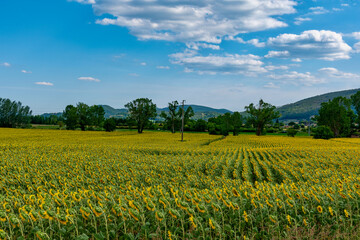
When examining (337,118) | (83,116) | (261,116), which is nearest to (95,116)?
(83,116)

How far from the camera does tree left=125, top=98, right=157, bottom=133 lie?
10169 centimetres

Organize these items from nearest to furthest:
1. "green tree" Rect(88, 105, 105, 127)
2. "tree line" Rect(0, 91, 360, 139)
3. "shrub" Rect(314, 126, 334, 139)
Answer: "shrub" Rect(314, 126, 334, 139), "tree line" Rect(0, 91, 360, 139), "green tree" Rect(88, 105, 105, 127)

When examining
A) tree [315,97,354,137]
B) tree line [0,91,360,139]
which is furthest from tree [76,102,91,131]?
tree [315,97,354,137]

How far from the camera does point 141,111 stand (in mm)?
102688

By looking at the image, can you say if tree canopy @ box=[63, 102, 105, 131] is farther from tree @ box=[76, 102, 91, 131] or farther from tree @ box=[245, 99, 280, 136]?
tree @ box=[245, 99, 280, 136]

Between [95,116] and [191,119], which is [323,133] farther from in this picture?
[95,116]

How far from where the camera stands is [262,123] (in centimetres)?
10988

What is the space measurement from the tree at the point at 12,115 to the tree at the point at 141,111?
6100 cm

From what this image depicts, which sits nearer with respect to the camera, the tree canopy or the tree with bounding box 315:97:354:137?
the tree with bounding box 315:97:354:137

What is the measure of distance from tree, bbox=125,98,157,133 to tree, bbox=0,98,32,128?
60998 millimetres

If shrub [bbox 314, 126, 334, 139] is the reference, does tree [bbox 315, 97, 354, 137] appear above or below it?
above

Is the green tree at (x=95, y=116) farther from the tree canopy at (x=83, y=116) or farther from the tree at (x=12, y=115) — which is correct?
the tree at (x=12, y=115)

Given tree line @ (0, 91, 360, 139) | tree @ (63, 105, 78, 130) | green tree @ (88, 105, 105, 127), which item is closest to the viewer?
tree line @ (0, 91, 360, 139)

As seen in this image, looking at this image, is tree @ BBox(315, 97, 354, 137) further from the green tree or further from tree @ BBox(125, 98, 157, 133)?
the green tree
